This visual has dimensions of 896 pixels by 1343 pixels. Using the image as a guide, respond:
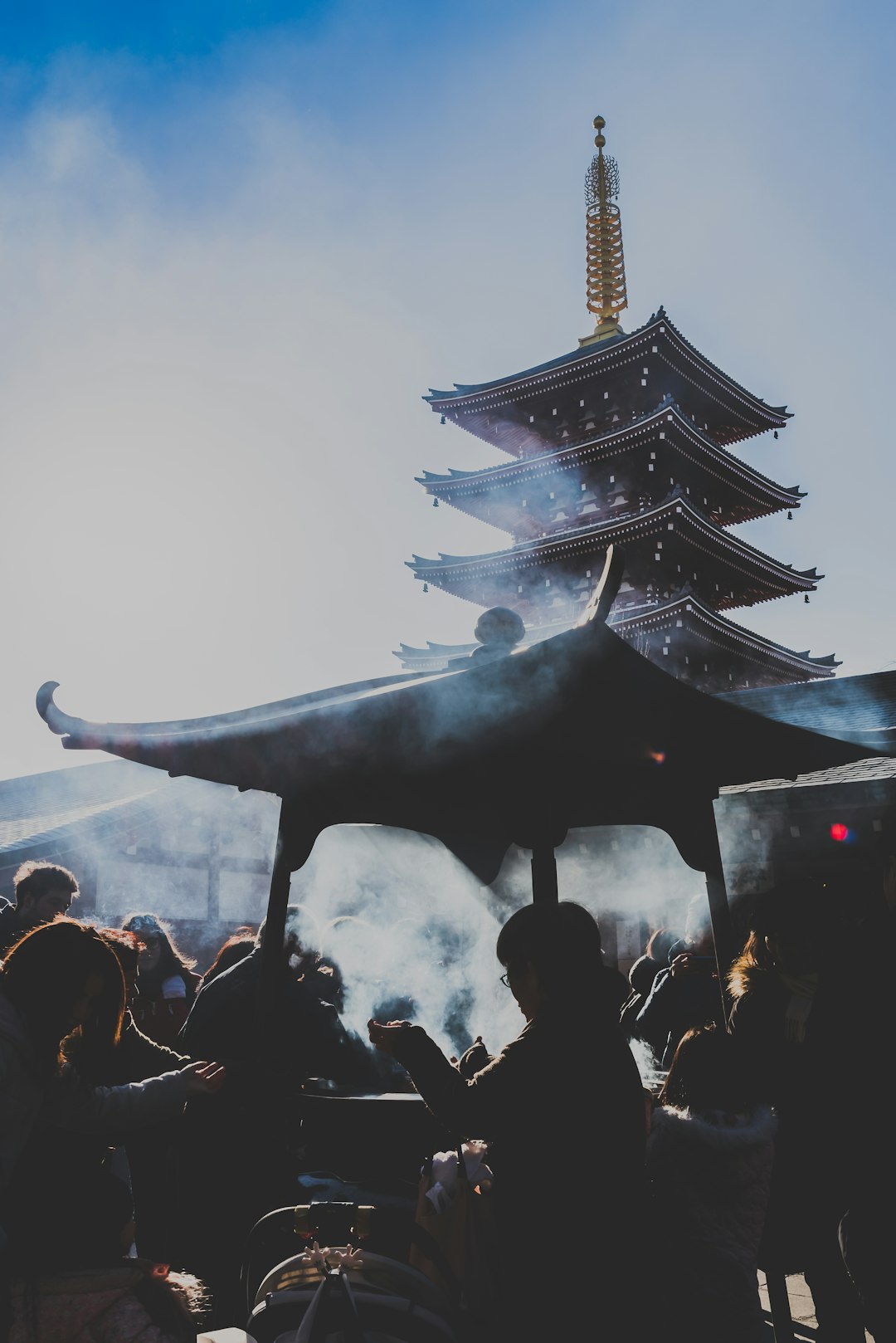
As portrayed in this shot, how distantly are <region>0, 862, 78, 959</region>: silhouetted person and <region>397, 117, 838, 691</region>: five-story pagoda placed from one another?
38.4 feet

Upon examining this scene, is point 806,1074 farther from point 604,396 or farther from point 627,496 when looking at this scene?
point 604,396

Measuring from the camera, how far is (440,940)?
21.6 ft

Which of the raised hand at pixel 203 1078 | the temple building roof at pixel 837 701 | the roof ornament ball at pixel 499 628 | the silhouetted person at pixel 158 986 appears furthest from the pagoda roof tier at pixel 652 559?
the raised hand at pixel 203 1078

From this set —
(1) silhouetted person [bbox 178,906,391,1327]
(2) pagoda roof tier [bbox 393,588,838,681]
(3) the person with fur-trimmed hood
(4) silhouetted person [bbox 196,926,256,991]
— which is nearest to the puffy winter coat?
(3) the person with fur-trimmed hood

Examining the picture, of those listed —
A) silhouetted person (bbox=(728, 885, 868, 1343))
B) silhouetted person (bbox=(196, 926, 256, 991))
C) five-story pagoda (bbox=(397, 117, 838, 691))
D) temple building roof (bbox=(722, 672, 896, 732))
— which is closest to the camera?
silhouetted person (bbox=(728, 885, 868, 1343))

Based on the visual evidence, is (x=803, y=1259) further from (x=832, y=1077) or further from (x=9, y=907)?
(x=9, y=907)

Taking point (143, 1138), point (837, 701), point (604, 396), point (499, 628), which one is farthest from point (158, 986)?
point (604, 396)

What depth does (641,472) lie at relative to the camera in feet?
51.8

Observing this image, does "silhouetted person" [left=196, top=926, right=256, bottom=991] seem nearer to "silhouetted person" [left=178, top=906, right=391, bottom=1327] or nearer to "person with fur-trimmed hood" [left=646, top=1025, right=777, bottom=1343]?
"silhouetted person" [left=178, top=906, right=391, bottom=1327]

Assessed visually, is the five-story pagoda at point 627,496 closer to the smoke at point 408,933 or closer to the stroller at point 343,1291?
the smoke at point 408,933

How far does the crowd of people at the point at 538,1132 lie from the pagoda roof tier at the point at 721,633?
11.0 meters

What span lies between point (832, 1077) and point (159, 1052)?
5.71ft

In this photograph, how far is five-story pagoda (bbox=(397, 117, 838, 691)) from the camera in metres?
14.6

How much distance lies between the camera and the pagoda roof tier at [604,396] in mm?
15016
